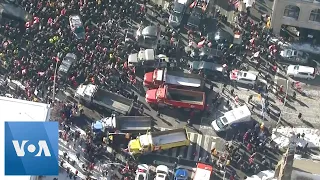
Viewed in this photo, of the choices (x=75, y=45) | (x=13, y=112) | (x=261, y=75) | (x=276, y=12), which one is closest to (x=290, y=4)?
(x=276, y=12)

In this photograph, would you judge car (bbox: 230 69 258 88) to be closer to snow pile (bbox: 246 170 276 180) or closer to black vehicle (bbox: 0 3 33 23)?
snow pile (bbox: 246 170 276 180)

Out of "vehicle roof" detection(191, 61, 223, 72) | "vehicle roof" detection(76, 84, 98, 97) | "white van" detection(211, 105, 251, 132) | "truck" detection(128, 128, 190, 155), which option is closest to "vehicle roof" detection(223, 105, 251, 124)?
"white van" detection(211, 105, 251, 132)

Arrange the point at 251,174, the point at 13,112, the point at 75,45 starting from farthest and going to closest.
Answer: the point at 75,45 < the point at 251,174 < the point at 13,112

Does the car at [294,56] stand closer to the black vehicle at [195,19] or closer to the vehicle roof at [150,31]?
the black vehicle at [195,19]

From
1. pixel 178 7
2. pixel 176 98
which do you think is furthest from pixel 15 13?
pixel 176 98

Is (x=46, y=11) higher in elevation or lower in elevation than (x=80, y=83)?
higher

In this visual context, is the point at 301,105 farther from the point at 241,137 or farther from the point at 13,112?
the point at 13,112
